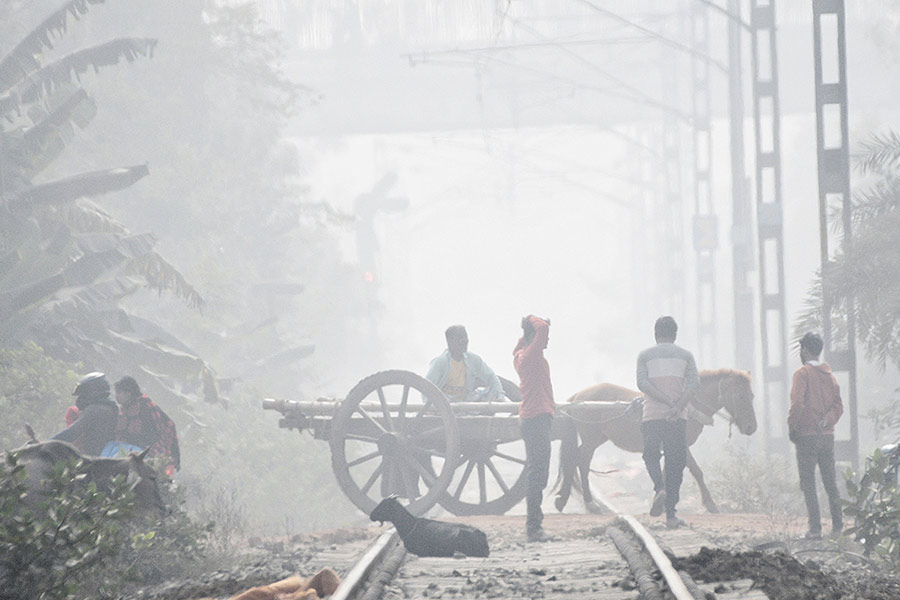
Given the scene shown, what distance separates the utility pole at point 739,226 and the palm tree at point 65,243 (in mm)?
10664

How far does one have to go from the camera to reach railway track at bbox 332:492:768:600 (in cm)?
662

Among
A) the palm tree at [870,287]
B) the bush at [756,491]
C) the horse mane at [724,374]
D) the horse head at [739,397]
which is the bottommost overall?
the bush at [756,491]

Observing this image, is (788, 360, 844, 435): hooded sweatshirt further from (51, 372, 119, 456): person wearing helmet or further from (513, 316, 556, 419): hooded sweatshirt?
(51, 372, 119, 456): person wearing helmet

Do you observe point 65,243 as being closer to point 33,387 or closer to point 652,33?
point 33,387

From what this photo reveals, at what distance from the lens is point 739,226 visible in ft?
72.6

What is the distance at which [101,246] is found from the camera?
52.1 feet

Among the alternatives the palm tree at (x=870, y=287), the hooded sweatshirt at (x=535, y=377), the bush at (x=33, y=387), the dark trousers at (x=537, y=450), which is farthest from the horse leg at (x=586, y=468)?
the bush at (x=33, y=387)

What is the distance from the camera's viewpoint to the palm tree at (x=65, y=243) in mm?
15117

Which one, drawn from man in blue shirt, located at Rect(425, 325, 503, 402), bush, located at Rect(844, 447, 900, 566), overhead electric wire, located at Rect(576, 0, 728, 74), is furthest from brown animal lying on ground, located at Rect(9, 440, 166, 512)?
overhead electric wire, located at Rect(576, 0, 728, 74)

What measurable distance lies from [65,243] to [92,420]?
6646mm

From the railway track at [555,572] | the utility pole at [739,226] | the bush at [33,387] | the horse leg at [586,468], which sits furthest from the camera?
the utility pole at [739,226]

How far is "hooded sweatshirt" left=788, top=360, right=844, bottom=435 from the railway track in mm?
1435

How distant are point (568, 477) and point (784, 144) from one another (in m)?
79.5

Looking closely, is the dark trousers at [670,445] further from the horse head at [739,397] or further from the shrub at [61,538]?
the shrub at [61,538]
